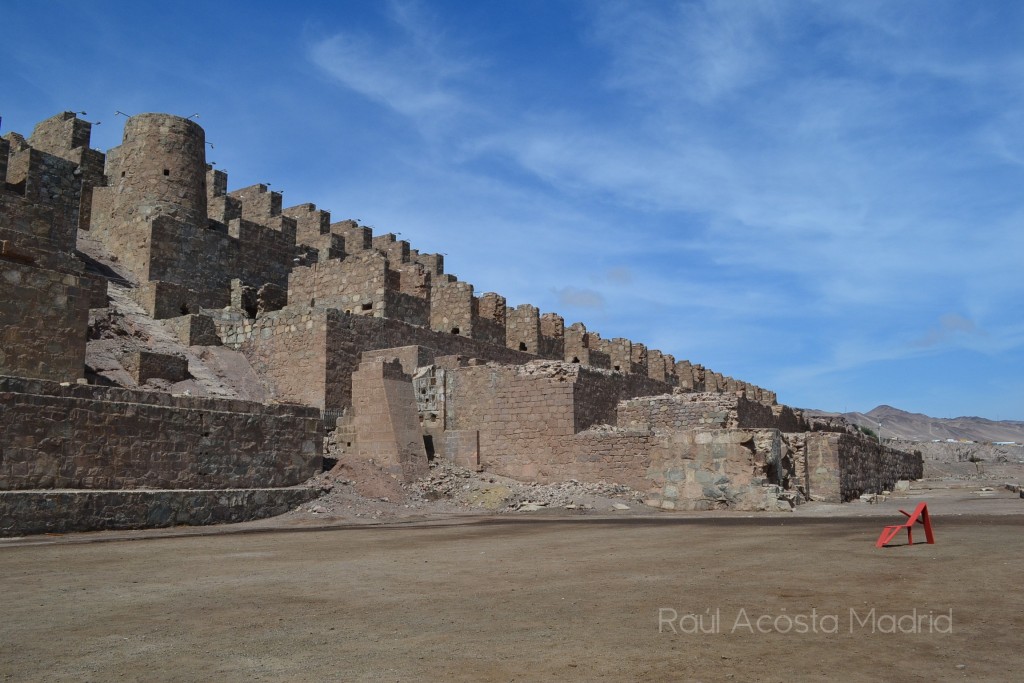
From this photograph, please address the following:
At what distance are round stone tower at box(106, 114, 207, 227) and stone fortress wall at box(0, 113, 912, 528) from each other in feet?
0.17

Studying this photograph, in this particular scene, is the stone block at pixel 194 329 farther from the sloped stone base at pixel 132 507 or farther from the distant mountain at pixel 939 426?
the distant mountain at pixel 939 426

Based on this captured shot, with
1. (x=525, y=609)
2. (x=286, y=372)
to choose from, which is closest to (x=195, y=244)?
(x=286, y=372)

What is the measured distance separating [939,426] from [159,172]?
125 meters

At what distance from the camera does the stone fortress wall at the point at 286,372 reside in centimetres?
1335

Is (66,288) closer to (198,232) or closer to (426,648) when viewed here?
(198,232)

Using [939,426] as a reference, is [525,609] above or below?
below

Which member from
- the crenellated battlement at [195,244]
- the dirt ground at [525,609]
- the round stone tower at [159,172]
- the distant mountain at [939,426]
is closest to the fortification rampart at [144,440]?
the dirt ground at [525,609]

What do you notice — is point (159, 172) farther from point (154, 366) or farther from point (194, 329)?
point (154, 366)

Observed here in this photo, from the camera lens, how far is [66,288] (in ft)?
46.9

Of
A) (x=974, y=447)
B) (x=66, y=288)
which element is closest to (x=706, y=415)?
(x=66, y=288)

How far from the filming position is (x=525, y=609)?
5.45m

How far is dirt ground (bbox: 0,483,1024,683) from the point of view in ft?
13.2

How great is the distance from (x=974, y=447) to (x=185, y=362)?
4040cm

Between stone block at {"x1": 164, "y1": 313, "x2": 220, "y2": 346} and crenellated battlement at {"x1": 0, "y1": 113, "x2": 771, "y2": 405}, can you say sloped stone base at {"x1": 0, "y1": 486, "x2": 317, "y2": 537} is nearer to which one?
stone block at {"x1": 164, "y1": 313, "x2": 220, "y2": 346}
